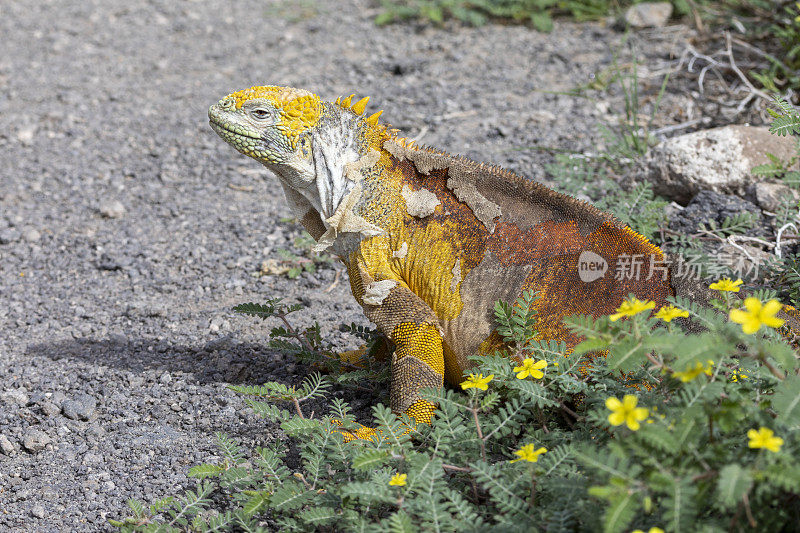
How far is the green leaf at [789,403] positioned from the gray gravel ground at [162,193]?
8.35 feet

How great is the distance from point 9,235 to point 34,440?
271 centimetres

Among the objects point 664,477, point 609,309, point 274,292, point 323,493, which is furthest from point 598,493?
point 274,292

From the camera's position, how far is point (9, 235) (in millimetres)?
5879

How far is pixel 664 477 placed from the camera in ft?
6.81

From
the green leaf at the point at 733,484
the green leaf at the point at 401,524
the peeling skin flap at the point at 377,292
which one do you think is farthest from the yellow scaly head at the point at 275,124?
the green leaf at the point at 733,484

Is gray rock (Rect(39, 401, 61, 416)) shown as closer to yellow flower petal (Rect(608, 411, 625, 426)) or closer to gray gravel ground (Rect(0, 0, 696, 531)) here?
gray gravel ground (Rect(0, 0, 696, 531))

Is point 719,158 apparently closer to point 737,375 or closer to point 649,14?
point 737,375

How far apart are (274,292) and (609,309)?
2579 millimetres

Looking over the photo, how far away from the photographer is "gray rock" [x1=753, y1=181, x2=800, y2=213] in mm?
5185

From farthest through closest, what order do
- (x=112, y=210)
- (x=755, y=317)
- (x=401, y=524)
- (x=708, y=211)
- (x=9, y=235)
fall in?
(x=112, y=210), (x=9, y=235), (x=708, y=211), (x=401, y=524), (x=755, y=317)

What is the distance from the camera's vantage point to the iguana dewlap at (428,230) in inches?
142

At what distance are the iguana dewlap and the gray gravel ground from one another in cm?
101

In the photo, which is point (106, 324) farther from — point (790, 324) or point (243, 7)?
point (243, 7)

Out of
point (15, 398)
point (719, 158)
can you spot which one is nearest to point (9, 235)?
point (15, 398)
